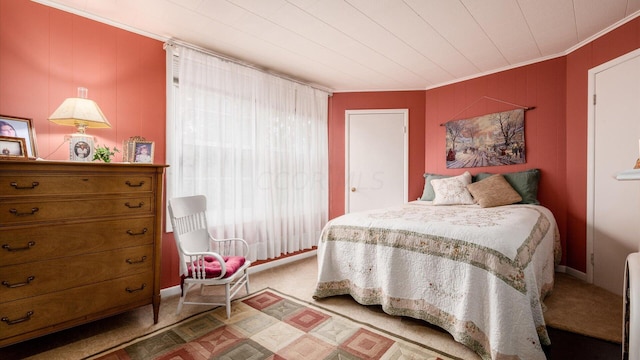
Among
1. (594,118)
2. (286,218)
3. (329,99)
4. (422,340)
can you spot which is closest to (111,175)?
(286,218)

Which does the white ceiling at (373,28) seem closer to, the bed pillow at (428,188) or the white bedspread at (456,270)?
the bed pillow at (428,188)

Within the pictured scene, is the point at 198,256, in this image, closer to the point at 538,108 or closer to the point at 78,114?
the point at 78,114

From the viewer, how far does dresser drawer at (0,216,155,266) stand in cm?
159

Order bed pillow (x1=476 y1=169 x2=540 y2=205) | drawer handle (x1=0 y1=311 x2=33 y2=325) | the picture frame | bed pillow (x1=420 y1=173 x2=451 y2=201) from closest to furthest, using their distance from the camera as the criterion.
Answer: drawer handle (x1=0 y1=311 x2=33 y2=325) < the picture frame < bed pillow (x1=476 y1=169 x2=540 y2=205) < bed pillow (x1=420 y1=173 x2=451 y2=201)

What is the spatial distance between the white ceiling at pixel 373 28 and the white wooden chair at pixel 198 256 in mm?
1554

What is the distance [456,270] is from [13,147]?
2.93 m

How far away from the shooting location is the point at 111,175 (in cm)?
191

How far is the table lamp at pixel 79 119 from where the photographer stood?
1.95 meters

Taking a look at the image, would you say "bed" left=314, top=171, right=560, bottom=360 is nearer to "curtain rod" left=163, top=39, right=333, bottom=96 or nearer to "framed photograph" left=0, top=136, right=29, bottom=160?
"curtain rod" left=163, top=39, right=333, bottom=96

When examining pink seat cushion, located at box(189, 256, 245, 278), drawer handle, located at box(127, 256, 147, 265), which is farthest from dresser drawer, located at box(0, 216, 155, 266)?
pink seat cushion, located at box(189, 256, 245, 278)

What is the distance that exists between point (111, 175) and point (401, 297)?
222cm

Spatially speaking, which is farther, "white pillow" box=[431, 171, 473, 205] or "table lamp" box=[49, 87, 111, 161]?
"white pillow" box=[431, 171, 473, 205]

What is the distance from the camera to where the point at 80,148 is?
197 cm

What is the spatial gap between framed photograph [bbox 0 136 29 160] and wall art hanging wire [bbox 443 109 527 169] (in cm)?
427
